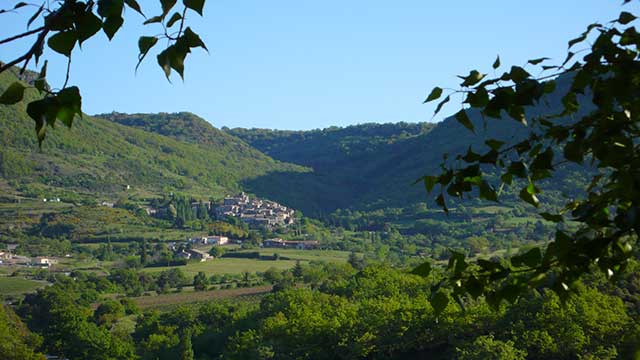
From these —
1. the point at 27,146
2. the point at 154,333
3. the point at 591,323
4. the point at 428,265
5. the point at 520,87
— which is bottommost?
→ the point at 154,333

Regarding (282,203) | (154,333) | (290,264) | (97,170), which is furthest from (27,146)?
(154,333)

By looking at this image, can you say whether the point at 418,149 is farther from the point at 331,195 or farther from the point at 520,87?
the point at 520,87

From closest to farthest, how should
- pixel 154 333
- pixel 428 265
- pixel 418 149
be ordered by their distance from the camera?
1. pixel 428 265
2. pixel 154 333
3. pixel 418 149

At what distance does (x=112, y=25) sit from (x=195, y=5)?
6.8 inches

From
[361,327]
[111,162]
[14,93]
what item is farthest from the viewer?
[111,162]

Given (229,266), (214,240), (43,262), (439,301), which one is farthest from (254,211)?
(439,301)

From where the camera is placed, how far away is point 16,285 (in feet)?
193

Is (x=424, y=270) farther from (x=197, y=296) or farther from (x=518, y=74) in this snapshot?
(x=197, y=296)

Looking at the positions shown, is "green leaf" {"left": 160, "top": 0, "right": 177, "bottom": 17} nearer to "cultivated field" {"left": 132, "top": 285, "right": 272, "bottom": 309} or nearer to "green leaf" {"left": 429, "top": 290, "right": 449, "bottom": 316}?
"green leaf" {"left": 429, "top": 290, "right": 449, "bottom": 316}

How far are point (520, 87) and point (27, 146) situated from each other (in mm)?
115392

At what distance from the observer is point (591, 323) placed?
23984mm

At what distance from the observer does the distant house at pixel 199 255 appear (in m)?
73.7

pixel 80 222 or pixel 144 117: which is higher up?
pixel 144 117

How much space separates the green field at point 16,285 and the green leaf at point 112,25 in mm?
57684
